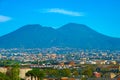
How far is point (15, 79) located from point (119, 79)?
905 centimetres

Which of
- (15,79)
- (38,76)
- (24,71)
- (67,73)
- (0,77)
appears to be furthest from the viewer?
(67,73)

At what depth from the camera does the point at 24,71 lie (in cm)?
5225

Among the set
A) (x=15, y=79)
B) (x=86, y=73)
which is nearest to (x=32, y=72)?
(x=15, y=79)

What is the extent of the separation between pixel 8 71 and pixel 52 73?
15967 mm

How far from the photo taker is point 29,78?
48562 mm

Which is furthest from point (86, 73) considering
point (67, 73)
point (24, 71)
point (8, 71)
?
point (8, 71)

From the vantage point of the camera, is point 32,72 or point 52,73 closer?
point 32,72

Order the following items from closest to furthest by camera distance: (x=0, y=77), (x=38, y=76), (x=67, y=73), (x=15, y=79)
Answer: (x=0, y=77) < (x=15, y=79) < (x=38, y=76) < (x=67, y=73)

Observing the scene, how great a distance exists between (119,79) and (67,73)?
20093 millimetres

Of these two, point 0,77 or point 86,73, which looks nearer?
point 0,77

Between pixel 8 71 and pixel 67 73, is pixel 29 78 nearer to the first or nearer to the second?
pixel 8 71

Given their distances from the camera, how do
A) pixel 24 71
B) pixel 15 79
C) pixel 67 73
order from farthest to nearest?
pixel 67 73 < pixel 24 71 < pixel 15 79

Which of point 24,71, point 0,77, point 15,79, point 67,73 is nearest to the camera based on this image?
point 0,77

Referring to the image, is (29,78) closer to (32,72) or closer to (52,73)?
(32,72)
